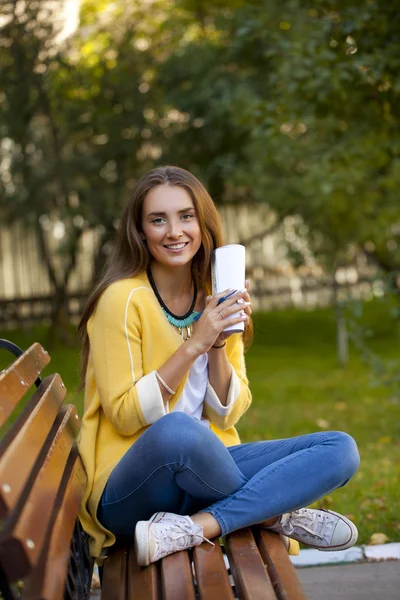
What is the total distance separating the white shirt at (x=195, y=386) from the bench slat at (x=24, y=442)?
433 mm

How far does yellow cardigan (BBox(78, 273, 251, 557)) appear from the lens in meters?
2.81

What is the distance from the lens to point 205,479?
2.73m

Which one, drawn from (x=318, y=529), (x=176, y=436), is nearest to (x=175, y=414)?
(x=176, y=436)

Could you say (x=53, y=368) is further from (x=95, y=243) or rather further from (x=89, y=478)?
(x=89, y=478)

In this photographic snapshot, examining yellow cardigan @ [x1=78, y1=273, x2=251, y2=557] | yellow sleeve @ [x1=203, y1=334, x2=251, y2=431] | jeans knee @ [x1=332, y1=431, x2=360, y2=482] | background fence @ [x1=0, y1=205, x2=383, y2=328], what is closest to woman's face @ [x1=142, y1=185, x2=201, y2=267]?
yellow cardigan @ [x1=78, y1=273, x2=251, y2=557]

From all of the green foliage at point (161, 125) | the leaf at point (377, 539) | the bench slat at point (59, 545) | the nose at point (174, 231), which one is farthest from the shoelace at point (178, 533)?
the green foliage at point (161, 125)

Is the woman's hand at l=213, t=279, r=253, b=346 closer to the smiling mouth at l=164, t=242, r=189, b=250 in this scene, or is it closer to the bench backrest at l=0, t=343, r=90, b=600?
the smiling mouth at l=164, t=242, r=189, b=250

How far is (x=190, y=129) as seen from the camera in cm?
1297

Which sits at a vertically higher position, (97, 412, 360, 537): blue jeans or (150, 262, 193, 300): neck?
(150, 262, 193, 300): neck

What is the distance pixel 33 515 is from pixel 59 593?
8.1 inches

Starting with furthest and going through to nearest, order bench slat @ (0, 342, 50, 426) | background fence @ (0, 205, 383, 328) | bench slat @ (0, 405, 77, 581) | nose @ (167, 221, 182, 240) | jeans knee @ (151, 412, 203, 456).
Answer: background fence @ (0, 205, 383, 328) → nose @ (167, 221, 182, 240) → jeans knee @ (151, 412, 203, 456) → bench slat @ (0, 342, 50, 426) → bench slat @ (0, 405, 77, 581)

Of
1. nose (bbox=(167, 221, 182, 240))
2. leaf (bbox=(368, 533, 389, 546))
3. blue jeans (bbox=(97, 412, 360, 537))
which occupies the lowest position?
leaf (bbox=(368, 533, 389, 546))

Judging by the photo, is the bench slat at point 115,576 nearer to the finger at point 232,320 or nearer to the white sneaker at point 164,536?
the white sneaker at point 164,536

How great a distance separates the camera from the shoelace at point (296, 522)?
288 centimetres
